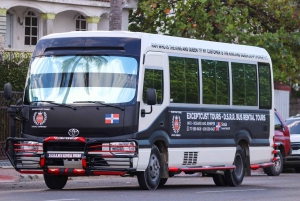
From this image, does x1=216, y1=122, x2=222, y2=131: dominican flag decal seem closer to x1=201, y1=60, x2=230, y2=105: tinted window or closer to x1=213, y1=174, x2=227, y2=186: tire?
x1=201, y1=60, x2=230, y2=105: tinted window

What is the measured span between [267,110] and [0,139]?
26.4 ft

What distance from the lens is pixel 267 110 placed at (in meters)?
20.8

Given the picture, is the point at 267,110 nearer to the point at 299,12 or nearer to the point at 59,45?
the point at 59,45

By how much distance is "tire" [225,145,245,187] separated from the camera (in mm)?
19516

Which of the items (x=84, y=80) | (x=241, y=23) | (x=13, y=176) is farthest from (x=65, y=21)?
(x=84, y=80)

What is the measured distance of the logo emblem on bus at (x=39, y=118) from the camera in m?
16.3

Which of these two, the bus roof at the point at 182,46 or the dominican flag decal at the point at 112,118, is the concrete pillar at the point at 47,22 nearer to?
the bus roof at the point at 182,46

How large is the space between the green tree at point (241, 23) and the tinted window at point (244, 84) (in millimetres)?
14051

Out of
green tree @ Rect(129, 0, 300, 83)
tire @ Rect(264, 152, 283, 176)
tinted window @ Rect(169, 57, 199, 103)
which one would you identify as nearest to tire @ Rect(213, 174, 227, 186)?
tinted window @ Rect(169, 57, 199, 103)

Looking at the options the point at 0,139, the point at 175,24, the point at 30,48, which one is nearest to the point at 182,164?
the point at 0,139

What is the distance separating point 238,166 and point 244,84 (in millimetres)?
1759

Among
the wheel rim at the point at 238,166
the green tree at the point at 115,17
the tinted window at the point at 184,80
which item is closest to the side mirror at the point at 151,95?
the tinted window at the point at 184,80

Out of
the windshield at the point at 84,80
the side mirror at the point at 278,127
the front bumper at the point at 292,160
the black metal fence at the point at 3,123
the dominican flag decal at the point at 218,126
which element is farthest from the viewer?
the front bumper at the point at 292,160

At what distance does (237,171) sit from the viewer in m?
19.7
